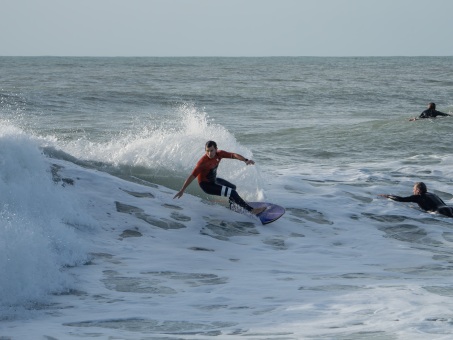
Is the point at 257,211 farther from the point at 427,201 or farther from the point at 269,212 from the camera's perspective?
the point at 427,201

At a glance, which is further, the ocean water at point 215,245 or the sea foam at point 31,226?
the sea foam at point 31,226

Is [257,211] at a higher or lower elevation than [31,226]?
lower

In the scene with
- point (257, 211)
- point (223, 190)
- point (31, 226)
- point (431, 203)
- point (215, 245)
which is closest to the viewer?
point (31, 226)

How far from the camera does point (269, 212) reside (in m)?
13.4

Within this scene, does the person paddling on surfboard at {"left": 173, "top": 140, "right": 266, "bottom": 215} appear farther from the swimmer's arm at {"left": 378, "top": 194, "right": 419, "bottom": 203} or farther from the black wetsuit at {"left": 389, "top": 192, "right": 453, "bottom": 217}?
the black wetsuit at {"left": 389, "top": 192, "right": 453, "bottom": 217}

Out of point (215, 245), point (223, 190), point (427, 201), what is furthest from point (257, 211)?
point (427, 201)

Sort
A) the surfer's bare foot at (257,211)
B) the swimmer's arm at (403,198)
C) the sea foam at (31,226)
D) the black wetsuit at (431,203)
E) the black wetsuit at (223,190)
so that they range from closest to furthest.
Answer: the sea foam at (31,226)
the surfer's bare foot at (257,211)
the black wetsuit at (223,190)
the black wetsuit at (431,203)
the swimmer's arm at (403,198)

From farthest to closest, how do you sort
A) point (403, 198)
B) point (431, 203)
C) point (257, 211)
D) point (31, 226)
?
point (403, 198) → point (431, 203) → point (257, 211) → point (31, 226)

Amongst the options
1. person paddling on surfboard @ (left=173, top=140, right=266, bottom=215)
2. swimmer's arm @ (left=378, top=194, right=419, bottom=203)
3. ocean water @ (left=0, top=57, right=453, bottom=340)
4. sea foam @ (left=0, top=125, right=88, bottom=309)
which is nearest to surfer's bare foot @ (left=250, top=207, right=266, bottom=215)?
person paddling on surfboard @ (left=173, top=140, right=266, bottom=215)

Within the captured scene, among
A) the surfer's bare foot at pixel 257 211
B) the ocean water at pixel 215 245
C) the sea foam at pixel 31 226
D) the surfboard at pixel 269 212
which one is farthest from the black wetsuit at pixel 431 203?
the sea foam at pixel 31 226

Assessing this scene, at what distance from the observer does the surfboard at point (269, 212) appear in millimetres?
13102

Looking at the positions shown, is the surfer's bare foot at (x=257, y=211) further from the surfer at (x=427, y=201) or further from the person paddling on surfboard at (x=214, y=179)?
the surfer at (x=427, y=201)

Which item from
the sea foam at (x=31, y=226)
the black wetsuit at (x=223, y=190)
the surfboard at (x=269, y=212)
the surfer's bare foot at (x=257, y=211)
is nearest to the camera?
the sea foam at (x=31, y=226)

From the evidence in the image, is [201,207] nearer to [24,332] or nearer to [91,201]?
[91,201]
